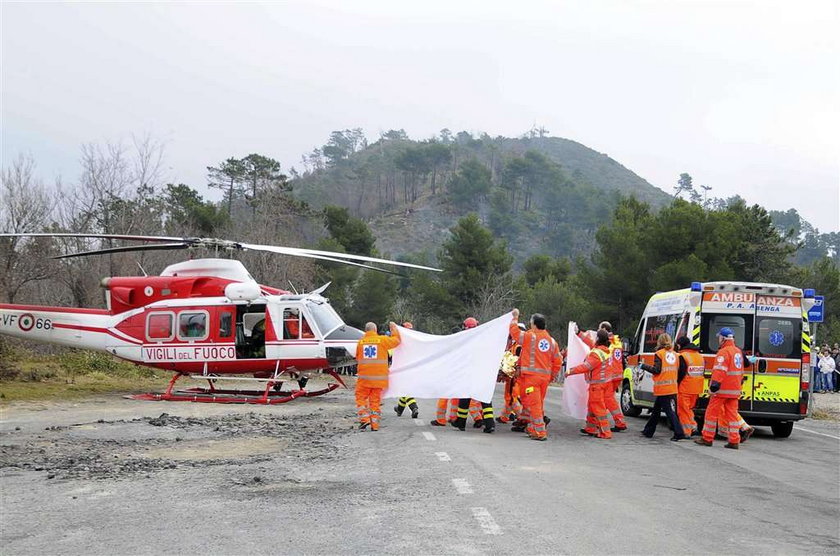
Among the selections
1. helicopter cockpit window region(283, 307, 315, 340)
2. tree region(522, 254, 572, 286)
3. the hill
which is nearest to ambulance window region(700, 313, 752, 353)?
helicopter cockpit window region(283, 307, 315, 340)

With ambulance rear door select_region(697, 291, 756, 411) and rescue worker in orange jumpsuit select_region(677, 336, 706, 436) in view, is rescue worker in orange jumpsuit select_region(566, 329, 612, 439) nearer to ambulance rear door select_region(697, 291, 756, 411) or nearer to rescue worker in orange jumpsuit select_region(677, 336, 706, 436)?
rescue worker in orange jumpsuit select_region(677, 336, 706, 436)

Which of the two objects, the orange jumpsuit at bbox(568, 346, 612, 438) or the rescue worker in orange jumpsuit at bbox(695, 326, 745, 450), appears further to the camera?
the orange jumpsuit at bbox(568, 346, 612, 438)

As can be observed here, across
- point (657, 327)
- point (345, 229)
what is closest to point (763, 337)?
point (657, 327)

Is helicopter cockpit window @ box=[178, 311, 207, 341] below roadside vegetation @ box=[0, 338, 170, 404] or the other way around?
the other way around

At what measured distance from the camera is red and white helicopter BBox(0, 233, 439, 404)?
19719 millimetres

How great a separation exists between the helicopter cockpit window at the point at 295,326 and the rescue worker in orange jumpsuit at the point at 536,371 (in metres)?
7.34

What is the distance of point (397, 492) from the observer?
8.00 m

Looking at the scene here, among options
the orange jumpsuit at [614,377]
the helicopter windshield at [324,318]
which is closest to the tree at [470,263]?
the helicopter windshield at [324,318]

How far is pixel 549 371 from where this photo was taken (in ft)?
44.2

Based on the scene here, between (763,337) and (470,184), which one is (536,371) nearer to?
(763,337)

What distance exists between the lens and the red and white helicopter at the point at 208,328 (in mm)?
19719

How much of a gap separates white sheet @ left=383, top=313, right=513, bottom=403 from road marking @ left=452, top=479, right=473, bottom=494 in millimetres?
5204

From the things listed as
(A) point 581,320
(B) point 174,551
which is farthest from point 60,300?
(B) point 174,551

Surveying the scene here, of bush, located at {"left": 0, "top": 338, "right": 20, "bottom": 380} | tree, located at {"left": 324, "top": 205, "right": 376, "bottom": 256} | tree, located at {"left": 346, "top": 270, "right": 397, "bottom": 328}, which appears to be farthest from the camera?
tree, located at {"left": 324, "top": 205, "right": 376, "bottom": 256}
